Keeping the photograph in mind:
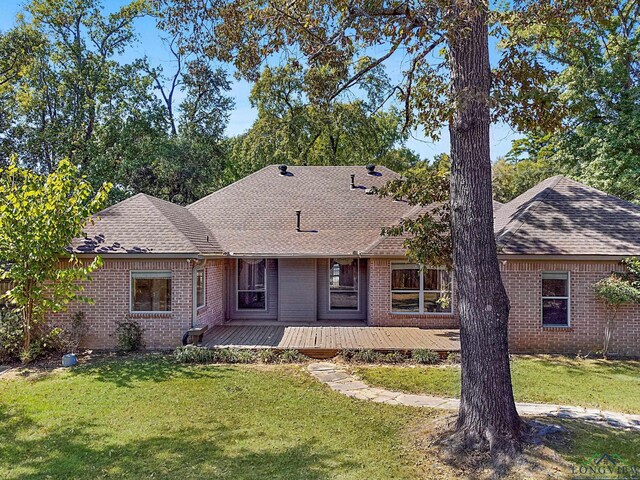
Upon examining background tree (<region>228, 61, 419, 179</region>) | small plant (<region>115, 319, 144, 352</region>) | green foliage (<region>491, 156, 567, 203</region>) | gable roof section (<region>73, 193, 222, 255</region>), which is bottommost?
small plant (<region>115, 319, 144, 352</region>)

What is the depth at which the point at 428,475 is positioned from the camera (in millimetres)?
4879

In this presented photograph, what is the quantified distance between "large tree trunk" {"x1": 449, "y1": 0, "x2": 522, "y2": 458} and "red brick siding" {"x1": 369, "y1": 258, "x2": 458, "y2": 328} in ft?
21.8

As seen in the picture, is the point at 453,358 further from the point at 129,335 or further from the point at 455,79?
the point at 129,335

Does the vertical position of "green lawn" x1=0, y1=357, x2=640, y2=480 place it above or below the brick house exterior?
below

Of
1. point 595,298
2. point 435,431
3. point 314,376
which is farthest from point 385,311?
point 435,431

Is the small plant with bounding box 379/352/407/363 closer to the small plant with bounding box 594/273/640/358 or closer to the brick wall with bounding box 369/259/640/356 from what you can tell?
the brick wall with bounding box 369/259/640/356

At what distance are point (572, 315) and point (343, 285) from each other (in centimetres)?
680

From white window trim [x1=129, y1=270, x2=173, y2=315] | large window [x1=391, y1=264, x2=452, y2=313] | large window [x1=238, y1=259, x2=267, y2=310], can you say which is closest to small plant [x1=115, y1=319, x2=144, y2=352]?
white window trim [x1=129, y1=270, x2=173, y2=315]

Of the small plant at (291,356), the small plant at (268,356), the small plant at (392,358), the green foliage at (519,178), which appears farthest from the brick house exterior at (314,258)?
the green foliage at (519,178)

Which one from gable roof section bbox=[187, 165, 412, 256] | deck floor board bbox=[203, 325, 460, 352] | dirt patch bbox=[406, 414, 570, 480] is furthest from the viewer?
gable roof section bbox=[187, 165, 412, 256]

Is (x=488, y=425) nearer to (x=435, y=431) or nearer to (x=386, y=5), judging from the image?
(x=435, y=431)

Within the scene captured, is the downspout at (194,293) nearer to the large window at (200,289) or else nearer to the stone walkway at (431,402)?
the large window at (200,289)

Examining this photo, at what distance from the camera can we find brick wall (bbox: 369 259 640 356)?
1052 cm

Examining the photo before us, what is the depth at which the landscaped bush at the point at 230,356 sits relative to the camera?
978 centimetres
